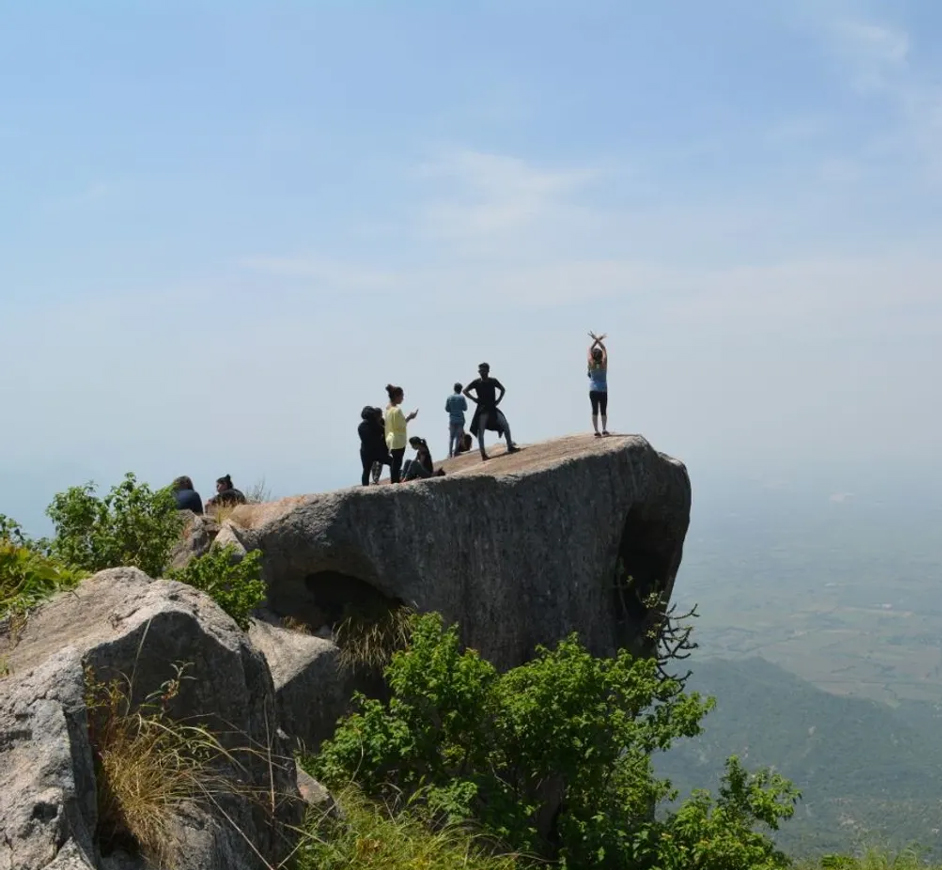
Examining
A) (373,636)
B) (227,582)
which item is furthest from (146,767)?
(373,636)

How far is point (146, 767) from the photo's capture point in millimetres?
7227

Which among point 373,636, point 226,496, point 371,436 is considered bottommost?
point 373,636

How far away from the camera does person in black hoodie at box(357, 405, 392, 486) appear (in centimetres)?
2106

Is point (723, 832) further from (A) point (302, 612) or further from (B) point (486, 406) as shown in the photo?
(B) point (486, 406)

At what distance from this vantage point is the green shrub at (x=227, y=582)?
13.8 metres

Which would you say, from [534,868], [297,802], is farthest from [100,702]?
[534,868]

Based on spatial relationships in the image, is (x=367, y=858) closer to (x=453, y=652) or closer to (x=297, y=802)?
(x=297, y=802)

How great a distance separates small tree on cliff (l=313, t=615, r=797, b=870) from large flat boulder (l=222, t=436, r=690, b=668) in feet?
14.9

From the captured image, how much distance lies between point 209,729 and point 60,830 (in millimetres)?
2280

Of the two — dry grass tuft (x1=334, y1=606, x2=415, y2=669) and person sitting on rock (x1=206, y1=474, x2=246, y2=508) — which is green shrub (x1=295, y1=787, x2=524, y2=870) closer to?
dry grass tuft (x1=334, y1=606, x2=415, y2=669)

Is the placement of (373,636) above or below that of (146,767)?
below

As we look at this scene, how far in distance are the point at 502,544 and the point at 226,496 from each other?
569 cm

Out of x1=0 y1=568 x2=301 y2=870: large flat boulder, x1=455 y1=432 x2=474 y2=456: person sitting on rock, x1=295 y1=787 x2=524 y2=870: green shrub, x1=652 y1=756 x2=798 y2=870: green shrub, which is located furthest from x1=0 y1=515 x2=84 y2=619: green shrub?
x1=455 y1=432 x2=474 y2=456: person sitting on rock

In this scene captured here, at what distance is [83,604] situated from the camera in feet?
28.9
